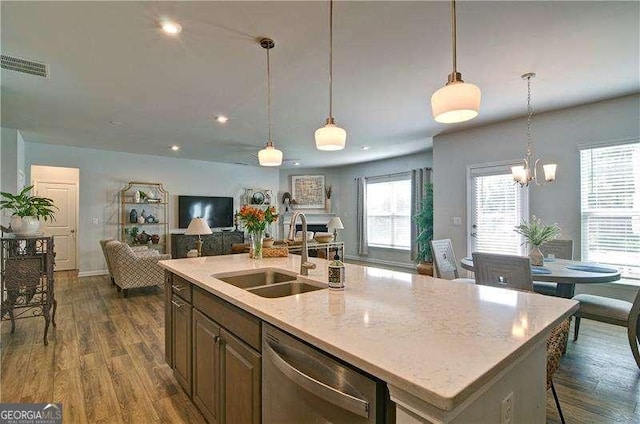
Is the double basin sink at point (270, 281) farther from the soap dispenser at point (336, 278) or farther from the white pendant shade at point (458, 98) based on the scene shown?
the white pendant shade at point (458, 98)

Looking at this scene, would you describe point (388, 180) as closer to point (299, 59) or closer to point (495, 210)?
point (495, 210)

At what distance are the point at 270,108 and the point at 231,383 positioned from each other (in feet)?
10.8

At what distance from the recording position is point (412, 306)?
1.34 meters

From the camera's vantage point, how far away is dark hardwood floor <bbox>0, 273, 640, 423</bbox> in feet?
6.72

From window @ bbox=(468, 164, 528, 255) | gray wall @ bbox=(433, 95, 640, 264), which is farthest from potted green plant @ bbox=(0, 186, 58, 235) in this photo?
window @ bbox=(468, 164, 528, 255)

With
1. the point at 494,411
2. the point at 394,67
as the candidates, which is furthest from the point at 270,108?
the point at 494,411

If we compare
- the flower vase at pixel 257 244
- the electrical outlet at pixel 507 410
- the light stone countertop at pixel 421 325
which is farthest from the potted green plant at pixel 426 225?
the electrical outlet at pixel 507 410

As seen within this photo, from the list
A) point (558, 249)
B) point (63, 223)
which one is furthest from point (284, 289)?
point (63, 223)

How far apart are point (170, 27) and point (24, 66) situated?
167cm

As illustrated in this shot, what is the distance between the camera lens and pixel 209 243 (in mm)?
7496

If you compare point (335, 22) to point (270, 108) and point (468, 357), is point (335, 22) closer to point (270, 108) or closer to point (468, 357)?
point (270, 108)

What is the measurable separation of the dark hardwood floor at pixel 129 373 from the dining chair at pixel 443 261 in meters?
1.27

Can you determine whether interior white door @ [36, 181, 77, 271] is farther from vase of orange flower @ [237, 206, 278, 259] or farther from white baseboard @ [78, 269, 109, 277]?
vase of orange flower @ [237, 206, 278, 259]

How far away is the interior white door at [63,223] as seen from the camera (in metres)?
6.93
